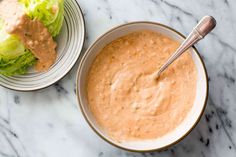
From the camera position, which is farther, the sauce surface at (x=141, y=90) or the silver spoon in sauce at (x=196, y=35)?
the sauce surface at (x=141, y=90)

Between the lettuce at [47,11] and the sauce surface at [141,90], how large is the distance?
0.66 feet

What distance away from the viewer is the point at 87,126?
1.69m

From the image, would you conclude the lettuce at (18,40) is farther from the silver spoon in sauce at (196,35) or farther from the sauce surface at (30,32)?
the silver spoon in sauce at (196,35)

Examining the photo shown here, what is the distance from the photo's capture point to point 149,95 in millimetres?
1617

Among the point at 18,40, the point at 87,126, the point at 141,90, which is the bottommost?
the point at 87,126

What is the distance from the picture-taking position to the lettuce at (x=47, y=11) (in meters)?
1.67

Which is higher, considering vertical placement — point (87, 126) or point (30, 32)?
point (30, 32)

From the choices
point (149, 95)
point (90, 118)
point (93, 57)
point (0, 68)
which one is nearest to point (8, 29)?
point (0, 68)

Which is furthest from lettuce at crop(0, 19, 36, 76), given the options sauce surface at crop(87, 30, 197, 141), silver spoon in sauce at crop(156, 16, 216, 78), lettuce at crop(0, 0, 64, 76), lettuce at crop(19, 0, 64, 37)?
silver spoon in sauce at crop(156, 16, 216, 78)

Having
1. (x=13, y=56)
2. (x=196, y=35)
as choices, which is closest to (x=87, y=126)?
(x=13, y=56)

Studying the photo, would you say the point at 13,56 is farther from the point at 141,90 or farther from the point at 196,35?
the point at 196,35

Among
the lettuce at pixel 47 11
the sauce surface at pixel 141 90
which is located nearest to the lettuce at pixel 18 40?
the lettuce at pixel 47 11

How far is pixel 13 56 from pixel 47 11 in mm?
201

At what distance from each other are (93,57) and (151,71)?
21cm
